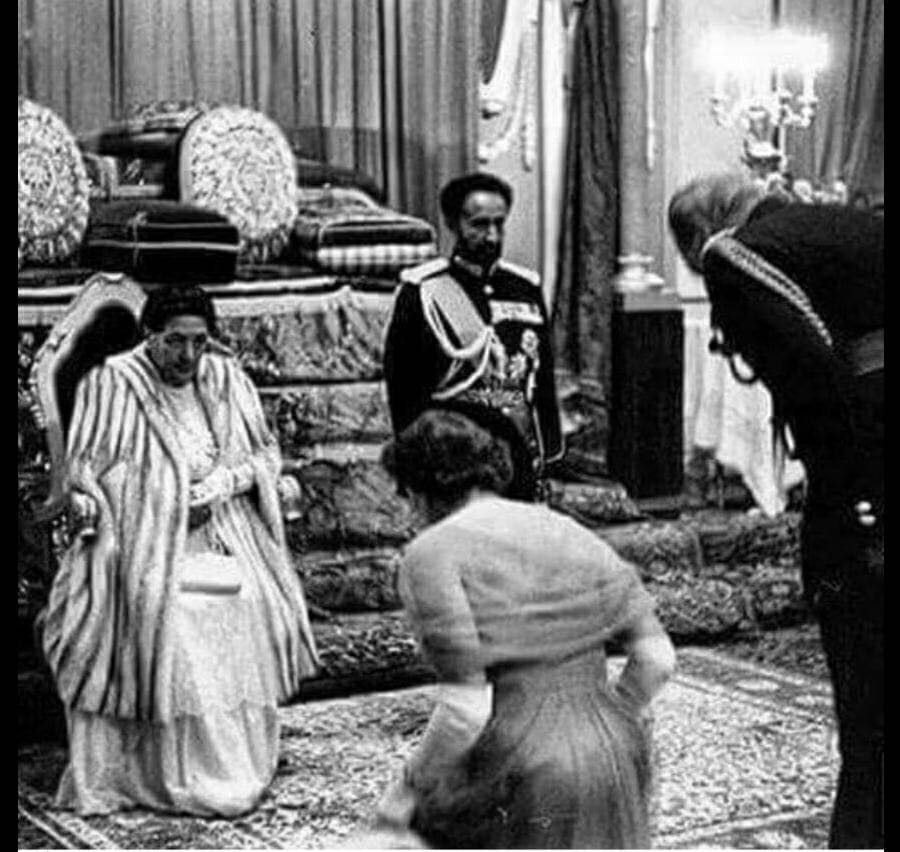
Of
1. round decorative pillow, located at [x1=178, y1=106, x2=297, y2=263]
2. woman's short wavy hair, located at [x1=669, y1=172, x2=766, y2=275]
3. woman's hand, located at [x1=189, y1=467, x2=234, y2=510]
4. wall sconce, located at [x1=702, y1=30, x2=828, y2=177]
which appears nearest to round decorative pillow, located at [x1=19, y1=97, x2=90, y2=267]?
round decorative pillow, located at [x1=178, y1=106, x2=297, y2=263]

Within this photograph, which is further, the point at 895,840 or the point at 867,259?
the point at 867,259

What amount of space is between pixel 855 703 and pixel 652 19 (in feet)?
11.6

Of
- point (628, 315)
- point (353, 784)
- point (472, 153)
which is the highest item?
point (472, 153)

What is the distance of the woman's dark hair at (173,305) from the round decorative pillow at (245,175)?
1.20 metres

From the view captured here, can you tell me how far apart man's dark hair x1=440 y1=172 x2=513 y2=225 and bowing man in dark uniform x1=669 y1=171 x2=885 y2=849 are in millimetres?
1094

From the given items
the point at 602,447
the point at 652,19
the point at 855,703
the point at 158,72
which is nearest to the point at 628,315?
the point at 602,447

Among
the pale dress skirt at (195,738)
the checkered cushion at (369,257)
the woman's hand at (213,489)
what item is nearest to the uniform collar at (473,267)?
the woman's hand at (213,489)

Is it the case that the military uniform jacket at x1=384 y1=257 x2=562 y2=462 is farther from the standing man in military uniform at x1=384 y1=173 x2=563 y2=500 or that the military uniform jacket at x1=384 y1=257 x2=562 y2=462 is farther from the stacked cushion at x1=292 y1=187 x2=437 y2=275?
the stacked cushion at x1=292 y1=187 x2=437 y2=275

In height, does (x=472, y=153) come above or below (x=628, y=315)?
above

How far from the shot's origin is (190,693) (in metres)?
4.22

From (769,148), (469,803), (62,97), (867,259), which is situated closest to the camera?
(469,803)

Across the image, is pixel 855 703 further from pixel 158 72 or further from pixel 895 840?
pixel 158 72

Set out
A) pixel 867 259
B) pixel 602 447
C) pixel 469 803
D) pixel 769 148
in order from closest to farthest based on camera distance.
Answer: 1. pixel 469 803
2. pixel 867 259
3. pixel 769 148
4. pixel 602 447

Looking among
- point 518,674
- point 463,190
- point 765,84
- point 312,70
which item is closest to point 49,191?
point 312,70
